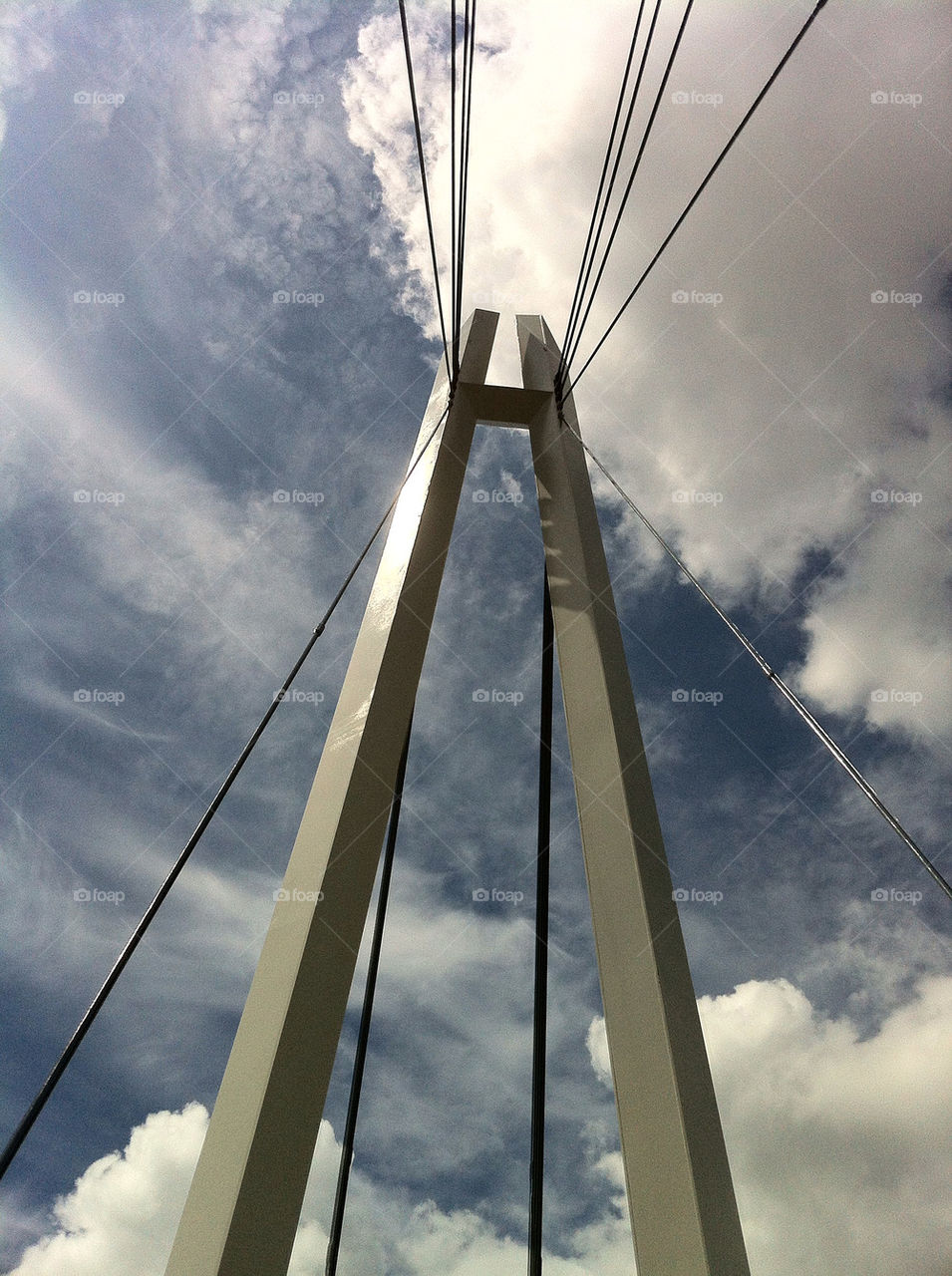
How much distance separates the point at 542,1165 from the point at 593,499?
686 centimetres

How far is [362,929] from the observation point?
6.19 meters

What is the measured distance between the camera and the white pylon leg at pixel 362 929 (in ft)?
16.6

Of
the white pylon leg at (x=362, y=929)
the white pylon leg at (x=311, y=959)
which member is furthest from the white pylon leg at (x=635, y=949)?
the white pylon leg at (x=311, y=959)

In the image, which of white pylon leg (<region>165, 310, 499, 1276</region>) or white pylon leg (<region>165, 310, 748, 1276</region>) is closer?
white pylon leg (<region>165, 310, 499, 1276</region>)

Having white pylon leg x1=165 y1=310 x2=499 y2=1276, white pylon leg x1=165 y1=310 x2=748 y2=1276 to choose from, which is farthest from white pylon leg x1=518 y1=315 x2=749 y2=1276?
white pylon leg x1=165 y1=310 x2=499 y2=1276

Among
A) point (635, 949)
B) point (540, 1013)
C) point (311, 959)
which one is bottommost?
point (311, 959)

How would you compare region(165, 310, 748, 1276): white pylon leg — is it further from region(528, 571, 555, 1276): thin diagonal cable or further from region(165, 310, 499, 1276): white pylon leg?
region(528, 571, 555, 1276): thin diagonal cable

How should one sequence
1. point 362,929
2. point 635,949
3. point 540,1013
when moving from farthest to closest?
1. point 540,1013
2. point 635,949
3. point 362,929

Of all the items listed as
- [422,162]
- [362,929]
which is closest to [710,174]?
[422,162]

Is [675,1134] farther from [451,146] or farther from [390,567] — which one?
[451,146]

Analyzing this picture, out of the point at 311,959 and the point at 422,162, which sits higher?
the point at 422,162

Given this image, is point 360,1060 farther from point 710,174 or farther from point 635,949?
point 710,174

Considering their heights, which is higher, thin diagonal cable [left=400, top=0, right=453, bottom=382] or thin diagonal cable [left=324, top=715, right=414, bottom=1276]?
thin diagonal cable [left=400, top=0, right=453, bottom=382]

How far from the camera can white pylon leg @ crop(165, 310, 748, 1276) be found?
5059mm
